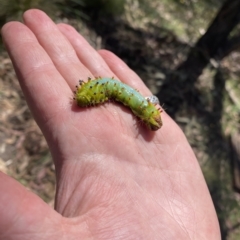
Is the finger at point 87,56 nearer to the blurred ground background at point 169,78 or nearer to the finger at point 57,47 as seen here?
the finger at point 57,47

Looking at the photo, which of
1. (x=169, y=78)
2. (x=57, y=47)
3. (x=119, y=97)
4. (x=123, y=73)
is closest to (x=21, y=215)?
(x=119, y=97)

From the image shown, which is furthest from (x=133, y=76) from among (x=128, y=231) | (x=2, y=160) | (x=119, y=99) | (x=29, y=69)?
(x=128, y=231)

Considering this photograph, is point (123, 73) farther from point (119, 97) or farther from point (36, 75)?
point (36, 75)

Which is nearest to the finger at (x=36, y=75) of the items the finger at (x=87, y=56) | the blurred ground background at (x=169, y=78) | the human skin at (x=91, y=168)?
the human skin at (x=91, y=168)

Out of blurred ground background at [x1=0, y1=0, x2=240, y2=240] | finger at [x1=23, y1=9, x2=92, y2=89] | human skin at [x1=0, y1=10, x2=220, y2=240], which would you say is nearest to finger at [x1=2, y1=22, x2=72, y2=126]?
human skin at [x1=0, y1=10, x2=220, y2=240]

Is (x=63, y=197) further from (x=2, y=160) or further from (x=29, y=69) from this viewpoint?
(x=2, y=160)

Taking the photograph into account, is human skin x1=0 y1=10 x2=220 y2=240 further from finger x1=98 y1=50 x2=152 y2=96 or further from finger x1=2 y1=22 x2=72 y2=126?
finger x1=98 y1=50 x2=152 y2=96
